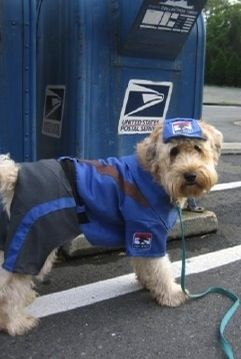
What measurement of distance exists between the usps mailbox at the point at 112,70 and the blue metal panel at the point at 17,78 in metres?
0.42

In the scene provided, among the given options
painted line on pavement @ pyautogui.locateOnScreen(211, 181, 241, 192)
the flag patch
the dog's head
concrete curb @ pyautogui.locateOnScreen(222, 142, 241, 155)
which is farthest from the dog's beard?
concrete curb @ pyautogui.locateOnScreen(222, 142, 241, 155)

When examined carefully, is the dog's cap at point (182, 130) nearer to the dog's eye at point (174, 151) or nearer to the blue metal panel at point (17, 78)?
the dog's eye at point (174, 151)

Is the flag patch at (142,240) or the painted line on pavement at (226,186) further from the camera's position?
the painted line on pavement at (226,186)

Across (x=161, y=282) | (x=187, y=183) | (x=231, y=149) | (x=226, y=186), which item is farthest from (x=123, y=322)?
(x=231, y=149)

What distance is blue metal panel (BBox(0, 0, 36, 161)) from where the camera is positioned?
4004 mm

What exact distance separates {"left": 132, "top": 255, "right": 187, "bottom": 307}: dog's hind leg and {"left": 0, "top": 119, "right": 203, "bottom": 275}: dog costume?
125mm

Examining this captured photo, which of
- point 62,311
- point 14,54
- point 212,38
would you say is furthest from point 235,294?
point 212,38

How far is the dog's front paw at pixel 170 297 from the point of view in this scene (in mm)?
3656

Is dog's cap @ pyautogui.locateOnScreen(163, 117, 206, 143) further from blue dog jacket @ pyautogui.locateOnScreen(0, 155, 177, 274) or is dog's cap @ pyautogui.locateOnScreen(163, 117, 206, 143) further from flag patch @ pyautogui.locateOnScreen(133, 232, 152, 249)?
flag patch @ pyautogui.locateOnScreen(133, 232, 152, 249)

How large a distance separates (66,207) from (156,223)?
1.90 feet

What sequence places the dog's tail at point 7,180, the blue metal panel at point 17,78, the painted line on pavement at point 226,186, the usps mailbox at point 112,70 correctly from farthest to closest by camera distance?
the painted line on pavement at point 226,186
the usps mailbox at point 112,70
the blue metal panel at point 17,78
the dog's tail at point 7,180

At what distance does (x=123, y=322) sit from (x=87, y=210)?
72 cm

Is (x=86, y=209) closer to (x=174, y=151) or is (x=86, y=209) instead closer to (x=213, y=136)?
(x=174, y=151)

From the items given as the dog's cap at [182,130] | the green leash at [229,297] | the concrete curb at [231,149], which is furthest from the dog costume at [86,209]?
the concrete curb at [231,149]
